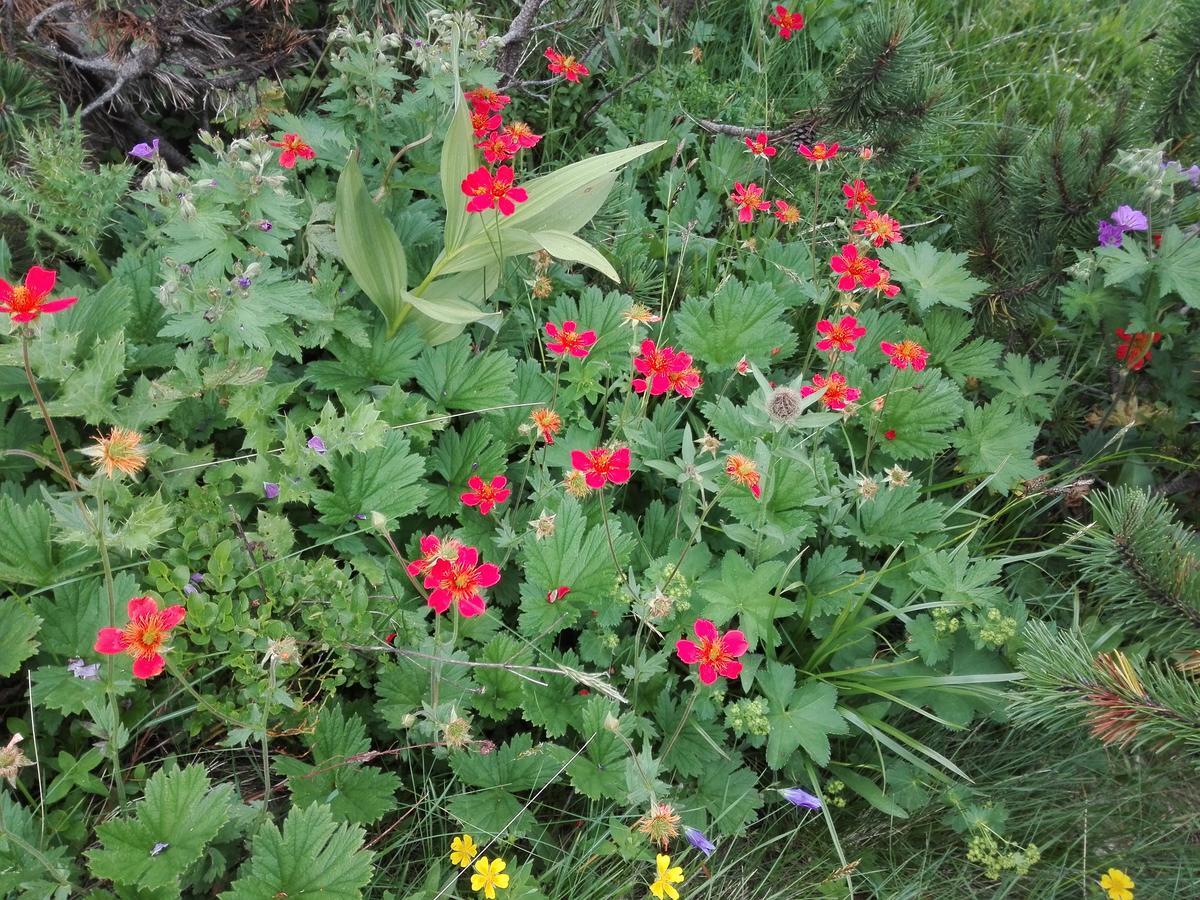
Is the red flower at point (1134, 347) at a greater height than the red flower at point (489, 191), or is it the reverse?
the red flower at point (489, 191)

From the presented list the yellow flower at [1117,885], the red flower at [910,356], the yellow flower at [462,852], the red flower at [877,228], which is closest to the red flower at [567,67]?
the red flower at [877,228]

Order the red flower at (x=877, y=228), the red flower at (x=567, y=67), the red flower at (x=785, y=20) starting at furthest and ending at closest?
the red flower at (x=785, y=20) < the red flower at (x=567, y=67) < the red flower at (x=877, y=228)

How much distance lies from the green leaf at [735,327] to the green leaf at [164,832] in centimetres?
137

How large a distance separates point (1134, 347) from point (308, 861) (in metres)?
2.18

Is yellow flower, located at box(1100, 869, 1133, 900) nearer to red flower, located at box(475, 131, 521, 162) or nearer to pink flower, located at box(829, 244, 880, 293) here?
pink flower, located at box(829, 244, 880, 293)

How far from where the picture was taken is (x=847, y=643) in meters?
1.77

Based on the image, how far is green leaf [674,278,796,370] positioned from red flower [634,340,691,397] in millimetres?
347

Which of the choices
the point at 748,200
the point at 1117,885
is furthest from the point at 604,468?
the point at 1117,885

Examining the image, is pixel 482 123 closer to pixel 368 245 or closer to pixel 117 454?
pixel 368 245

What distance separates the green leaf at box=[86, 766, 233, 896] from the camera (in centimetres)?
123

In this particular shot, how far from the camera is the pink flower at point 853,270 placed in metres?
1.94

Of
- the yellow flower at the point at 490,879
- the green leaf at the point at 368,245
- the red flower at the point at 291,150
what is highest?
the red flower at the point at 291,150

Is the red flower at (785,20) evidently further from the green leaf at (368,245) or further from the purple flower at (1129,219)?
the green leaf at (368,245)

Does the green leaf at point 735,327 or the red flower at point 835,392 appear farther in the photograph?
the green leaf at point 735,327
